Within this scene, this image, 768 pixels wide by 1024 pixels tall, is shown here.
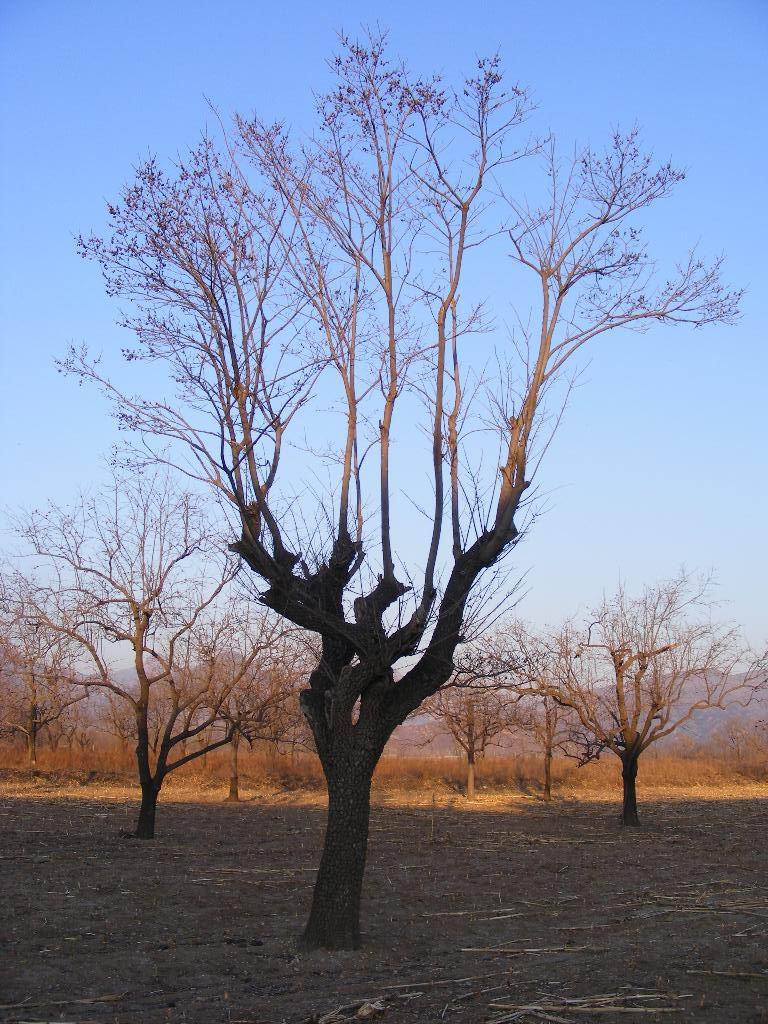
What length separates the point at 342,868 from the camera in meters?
7.41

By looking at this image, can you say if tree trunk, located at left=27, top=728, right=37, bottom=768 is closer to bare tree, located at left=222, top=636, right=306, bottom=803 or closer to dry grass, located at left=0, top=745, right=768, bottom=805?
dry grass, located at left=0, top=745, right=768, bottom=805

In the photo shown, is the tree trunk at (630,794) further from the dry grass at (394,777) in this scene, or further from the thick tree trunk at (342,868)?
the thick tree trunk at (342,868)

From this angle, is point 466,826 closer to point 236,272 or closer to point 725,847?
point 725,847

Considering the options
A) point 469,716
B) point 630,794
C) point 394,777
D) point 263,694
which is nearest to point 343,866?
point 630,794

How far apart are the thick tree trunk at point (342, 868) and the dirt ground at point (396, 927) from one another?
223 mm

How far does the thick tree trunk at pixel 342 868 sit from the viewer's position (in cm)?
738

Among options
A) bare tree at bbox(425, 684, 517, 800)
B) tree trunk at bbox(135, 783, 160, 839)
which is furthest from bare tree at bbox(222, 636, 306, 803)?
bare tree at bbox(425, 684, 517, 800)

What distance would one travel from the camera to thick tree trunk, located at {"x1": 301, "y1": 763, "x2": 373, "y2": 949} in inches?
291

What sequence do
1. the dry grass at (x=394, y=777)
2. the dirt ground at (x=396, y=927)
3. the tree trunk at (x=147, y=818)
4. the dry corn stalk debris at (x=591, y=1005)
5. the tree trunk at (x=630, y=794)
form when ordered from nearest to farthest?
the dry corn stalk debris at (x=591, y=1005) → the dirt ground at (x=396, y=927) → the tree trunk at (x=147, y=818) → the tree trunk at (x=630, y=794) → the dry grass at (x=394, y=777)

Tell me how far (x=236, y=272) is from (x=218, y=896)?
653 cm

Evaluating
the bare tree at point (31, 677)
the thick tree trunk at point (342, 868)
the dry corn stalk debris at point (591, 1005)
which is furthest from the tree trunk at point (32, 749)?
the dry corn stalk debris at point (591, 1005)

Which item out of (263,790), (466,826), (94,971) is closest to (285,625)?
(466,826)

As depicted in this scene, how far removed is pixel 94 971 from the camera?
662 cm

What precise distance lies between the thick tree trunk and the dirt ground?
8.8 inches
